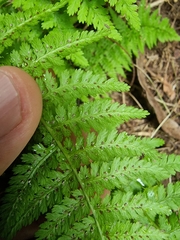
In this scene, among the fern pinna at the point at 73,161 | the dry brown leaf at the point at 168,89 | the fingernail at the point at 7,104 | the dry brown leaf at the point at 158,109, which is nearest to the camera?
the fingernail at the point at 7,104

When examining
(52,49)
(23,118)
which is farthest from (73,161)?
(52,49)

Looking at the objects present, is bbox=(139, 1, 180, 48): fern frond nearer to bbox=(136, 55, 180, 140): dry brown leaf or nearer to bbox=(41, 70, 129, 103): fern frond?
bbox=(136, 55, 180, 140): dry brown leaf

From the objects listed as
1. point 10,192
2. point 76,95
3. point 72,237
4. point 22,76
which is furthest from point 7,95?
point 72,237

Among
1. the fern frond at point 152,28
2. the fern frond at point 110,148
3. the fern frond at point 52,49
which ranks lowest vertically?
the fern frond at point 110,148

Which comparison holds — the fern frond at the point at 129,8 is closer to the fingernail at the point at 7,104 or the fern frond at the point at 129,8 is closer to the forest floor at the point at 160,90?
the fingernail at the point at 7,104

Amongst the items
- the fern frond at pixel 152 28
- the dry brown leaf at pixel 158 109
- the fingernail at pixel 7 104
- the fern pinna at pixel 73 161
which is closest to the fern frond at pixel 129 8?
the fern pinna at pixel 73 161
